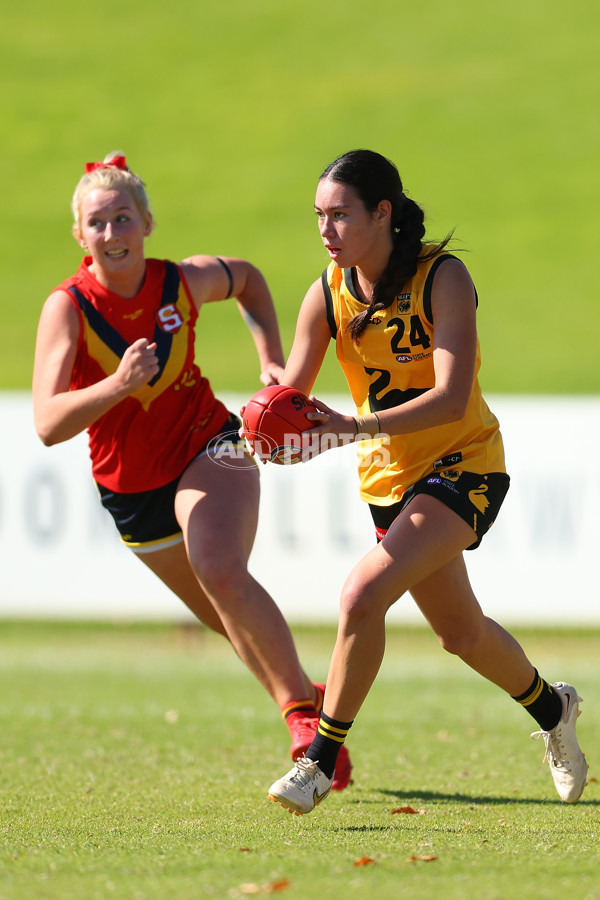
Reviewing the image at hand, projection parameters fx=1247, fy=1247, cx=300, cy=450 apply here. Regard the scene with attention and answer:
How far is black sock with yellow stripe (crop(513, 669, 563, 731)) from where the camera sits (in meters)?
4.53

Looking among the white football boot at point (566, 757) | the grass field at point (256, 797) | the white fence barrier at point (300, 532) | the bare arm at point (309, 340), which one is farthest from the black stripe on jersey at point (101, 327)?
the white fence barrier at point (300, 532)

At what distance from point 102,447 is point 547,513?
579cm

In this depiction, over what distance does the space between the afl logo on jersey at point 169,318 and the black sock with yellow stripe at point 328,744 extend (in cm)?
160

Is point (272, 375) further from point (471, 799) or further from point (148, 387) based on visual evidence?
point (471, 799)

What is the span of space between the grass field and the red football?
3.88 ft

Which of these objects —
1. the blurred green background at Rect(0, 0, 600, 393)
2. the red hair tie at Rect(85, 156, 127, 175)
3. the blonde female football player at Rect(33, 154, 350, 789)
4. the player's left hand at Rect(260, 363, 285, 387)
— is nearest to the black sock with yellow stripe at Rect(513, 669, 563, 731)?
the blonde female football player at Rect(33, 154, 350, 789)

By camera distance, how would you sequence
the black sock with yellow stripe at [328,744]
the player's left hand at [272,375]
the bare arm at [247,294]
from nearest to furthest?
1. the black sock with yellow stripe at [328,744]
2. the player's left hand at [272,375]
3. the bare arm at [247,294]

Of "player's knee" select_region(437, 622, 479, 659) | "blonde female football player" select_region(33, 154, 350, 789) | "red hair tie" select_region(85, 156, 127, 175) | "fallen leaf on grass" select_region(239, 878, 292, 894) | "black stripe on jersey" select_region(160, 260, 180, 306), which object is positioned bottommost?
"fallen leaf on grass" select_region(239, 878, 292, 894)

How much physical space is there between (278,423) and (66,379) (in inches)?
35.5

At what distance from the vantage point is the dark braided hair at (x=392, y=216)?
13.3 feet

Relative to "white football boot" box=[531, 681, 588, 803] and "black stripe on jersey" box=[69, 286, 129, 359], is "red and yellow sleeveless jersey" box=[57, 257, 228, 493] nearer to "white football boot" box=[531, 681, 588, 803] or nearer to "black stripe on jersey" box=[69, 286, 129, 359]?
"black stripe on jersey" box=[69, 286, 129, 359]

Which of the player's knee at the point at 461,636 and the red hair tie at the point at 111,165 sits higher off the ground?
the red hair tie at the point at 111,165

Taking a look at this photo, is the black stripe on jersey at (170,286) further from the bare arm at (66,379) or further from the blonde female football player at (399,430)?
the blonde female football player at (399,430)

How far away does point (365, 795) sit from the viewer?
15.5 feet
